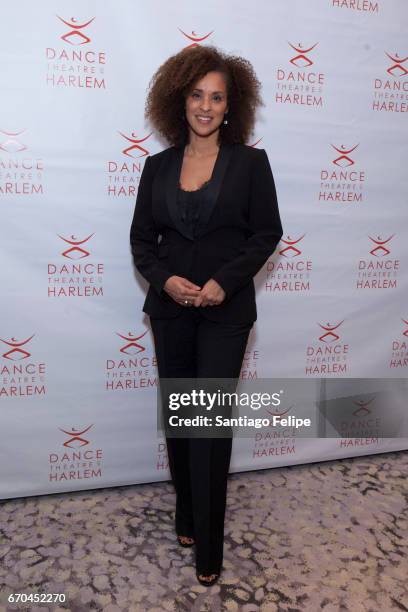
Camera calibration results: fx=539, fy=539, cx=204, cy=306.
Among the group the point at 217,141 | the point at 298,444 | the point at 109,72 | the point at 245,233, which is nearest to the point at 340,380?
the point at 298,444

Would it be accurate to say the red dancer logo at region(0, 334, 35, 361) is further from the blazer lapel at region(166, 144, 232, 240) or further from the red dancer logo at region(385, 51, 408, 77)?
the red dancer logo at region(385, 51, 408, 77)

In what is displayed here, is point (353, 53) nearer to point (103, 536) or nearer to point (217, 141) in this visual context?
point (217, 141)

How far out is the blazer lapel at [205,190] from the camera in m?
1.71

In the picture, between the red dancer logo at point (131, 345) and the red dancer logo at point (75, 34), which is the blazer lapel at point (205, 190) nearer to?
the red dancer logo at point (75, 34)

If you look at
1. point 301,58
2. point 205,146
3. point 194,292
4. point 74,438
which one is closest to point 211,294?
point 194,292

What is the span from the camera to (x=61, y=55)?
201cm

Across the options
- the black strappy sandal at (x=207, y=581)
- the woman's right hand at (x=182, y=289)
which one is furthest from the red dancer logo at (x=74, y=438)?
the woman's right hand at (x=182, y=289)

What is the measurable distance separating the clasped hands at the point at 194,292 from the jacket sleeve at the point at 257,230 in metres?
0.03

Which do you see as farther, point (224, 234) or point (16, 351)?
point (16, 351)

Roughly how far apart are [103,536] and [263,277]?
1.26 m

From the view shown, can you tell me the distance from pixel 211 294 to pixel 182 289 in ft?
0.30

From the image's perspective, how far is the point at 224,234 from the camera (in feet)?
5.75

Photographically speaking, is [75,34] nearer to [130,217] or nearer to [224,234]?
[130,217]

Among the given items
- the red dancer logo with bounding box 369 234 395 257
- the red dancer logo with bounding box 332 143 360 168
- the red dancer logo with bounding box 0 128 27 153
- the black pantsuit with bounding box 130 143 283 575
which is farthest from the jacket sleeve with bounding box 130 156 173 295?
the red dancer logo with bounding box 369 234 395 257
